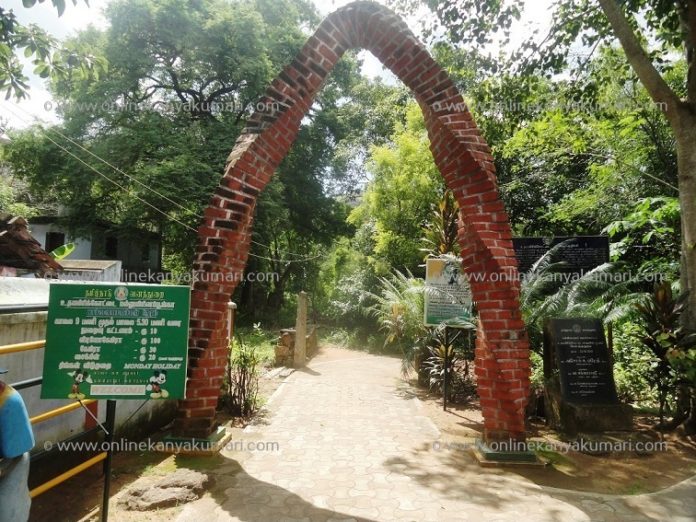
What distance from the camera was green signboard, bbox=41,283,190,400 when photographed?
2.91 meters

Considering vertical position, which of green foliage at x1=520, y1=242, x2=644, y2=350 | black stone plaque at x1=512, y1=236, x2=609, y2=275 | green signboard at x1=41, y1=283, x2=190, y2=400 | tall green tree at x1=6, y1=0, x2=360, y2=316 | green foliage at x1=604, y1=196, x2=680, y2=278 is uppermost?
tall green tree at x1=6, y1=0, x2=360, y2=316

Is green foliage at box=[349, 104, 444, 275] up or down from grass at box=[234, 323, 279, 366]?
up

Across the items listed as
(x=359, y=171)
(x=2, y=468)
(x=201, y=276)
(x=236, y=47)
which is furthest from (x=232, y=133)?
(x=2, y=468)

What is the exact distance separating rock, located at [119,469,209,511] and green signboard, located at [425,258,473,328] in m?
4.67

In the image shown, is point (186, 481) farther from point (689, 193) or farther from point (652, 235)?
point (652, 235)

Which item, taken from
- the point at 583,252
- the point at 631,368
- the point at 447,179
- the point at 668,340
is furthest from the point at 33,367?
the point at 631,368

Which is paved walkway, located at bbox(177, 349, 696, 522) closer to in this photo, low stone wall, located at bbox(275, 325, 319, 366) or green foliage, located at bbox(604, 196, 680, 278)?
green foliage, located at bbox(604, 196, 680, 278)

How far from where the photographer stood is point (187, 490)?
3527 millimetres

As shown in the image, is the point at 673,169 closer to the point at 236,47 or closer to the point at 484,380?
the point at 484,380

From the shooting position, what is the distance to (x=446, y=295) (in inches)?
292

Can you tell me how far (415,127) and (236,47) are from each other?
7.48 metres

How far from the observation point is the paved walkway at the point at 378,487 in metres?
3.34

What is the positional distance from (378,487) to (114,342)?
2.54 meters
